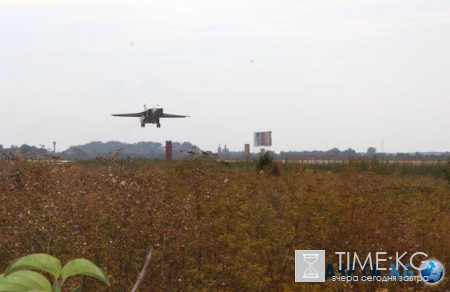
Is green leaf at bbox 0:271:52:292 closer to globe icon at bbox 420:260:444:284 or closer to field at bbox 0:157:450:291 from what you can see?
field at bbox 0:157:450:291

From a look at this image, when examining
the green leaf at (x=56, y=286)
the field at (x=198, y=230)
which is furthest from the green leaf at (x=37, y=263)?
the field at (x=198, y=230)

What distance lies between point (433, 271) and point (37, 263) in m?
7.48

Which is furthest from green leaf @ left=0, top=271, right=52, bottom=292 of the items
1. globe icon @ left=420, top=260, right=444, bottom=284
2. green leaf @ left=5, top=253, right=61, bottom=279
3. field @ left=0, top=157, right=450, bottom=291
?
globe icon @ left=420, top=260, right=444, bottom=284

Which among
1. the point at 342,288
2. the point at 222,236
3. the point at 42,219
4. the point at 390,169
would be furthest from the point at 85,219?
the point at 390,169

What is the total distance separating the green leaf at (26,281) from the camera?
0.97 metres

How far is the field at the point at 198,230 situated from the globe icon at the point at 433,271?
139 mm

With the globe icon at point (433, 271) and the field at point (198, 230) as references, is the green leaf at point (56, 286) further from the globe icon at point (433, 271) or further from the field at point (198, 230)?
the globe icon at point (433, 271)

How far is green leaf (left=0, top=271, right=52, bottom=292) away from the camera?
967 millimetres

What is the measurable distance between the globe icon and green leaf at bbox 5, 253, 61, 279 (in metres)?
7.27

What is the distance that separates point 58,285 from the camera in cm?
104

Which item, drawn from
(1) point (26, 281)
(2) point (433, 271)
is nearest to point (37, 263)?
(1) point (26, 281)

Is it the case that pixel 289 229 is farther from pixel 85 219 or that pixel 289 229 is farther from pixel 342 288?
pixel 85 219

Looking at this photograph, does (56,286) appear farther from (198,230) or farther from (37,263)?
(198,230)

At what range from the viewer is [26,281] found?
3.21 ft
